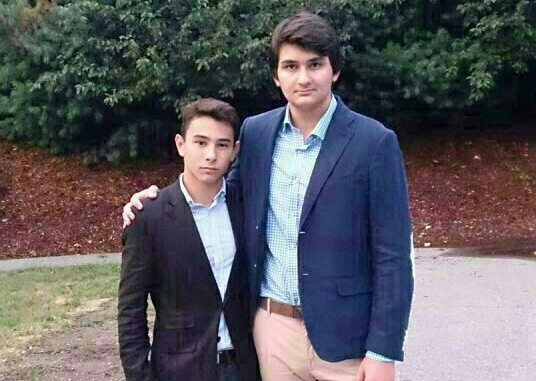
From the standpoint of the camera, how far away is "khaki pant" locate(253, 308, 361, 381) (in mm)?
2984

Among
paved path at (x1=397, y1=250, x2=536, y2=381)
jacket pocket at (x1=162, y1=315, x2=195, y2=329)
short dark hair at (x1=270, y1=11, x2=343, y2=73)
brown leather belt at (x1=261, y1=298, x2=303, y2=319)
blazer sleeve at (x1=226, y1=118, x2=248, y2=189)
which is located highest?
short dark hair at (x1=270, y1=11, x2=343, y2=73)

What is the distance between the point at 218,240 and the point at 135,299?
342 mm

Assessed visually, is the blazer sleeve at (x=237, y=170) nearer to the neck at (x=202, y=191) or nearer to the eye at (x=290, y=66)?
the neck at (x=202, y=191)

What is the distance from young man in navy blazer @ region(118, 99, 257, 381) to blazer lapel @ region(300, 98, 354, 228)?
12.4 inches

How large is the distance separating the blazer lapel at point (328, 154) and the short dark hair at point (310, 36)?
7.1 inches

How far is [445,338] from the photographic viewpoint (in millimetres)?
6316

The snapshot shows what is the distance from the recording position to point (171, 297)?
2.99 m

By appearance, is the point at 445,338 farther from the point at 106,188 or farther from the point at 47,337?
the point at 106,188

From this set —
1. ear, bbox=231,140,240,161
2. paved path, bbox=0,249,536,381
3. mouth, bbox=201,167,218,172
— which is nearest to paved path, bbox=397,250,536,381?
paved path, bbox=0,249,536,381

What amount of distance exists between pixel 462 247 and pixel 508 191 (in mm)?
2388

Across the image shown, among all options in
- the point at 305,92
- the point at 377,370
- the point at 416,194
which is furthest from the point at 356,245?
the point at 416,194

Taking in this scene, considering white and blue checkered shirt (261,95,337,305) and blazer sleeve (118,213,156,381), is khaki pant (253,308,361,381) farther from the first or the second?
blazer sleeve (118,213,156,381)

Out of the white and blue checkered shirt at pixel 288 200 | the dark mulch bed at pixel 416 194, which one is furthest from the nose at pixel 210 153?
the dark mulch bed at pixel 416 194

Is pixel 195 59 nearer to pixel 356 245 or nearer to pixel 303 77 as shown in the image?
pixel 303 77
